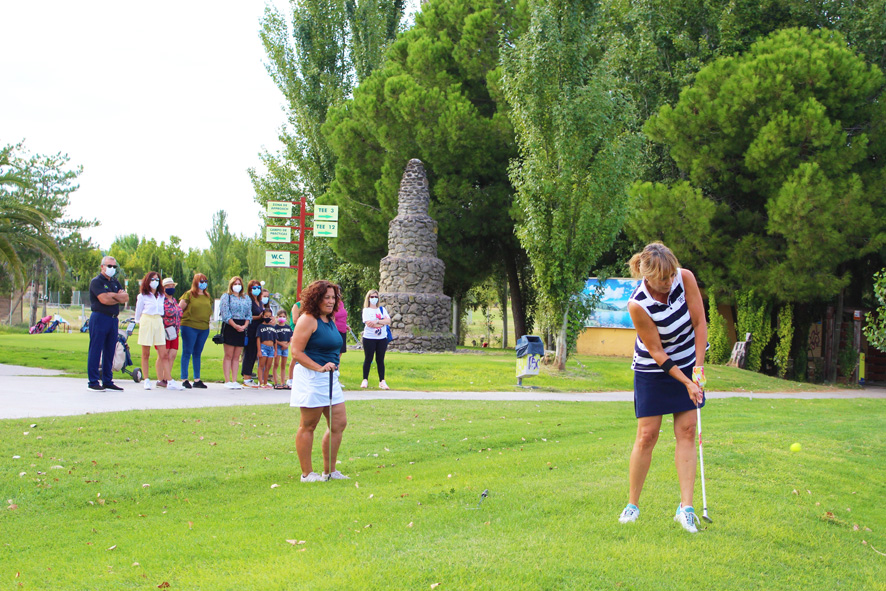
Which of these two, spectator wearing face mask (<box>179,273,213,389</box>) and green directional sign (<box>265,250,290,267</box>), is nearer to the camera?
spectator wearing face mask (<box>179,273,213,389</box>)

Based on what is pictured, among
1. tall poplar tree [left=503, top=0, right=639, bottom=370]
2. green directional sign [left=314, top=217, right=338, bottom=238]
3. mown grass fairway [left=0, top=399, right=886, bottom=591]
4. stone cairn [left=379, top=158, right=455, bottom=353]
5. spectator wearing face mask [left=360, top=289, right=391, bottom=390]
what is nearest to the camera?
mown grass fairway [left=0, top=399, right=886, bottom=591]

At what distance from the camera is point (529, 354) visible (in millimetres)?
17875

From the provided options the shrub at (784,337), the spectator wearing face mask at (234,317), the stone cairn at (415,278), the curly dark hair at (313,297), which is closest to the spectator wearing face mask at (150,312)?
the spectator wearing face mask at (234,317)

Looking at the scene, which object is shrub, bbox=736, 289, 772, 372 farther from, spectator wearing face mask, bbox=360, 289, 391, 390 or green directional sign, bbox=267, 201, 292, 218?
spectator wearing face mask, bbox=360, 289, 391, 390

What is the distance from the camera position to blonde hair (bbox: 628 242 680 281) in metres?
5.27

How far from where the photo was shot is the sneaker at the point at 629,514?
5531 mm

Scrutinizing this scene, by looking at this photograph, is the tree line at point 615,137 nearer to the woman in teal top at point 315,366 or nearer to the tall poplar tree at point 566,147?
the tall poplar tree at point 566,147

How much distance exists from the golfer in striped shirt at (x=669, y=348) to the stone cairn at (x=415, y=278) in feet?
71.6

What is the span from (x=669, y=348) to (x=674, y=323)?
0.60ft

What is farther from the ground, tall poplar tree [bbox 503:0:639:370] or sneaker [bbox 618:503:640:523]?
tall poplar tree [bbox 503:0:639:370]

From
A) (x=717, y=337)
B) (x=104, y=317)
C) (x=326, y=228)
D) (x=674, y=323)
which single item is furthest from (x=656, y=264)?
(x=717, y=337)

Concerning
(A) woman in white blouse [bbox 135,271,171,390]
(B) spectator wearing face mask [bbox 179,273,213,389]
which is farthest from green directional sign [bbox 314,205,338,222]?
(A) woman in white blouse [bbox 135,271,171,390]

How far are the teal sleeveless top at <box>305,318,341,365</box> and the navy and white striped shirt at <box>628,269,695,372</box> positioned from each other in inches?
114

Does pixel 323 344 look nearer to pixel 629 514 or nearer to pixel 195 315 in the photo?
pixel 629 514
